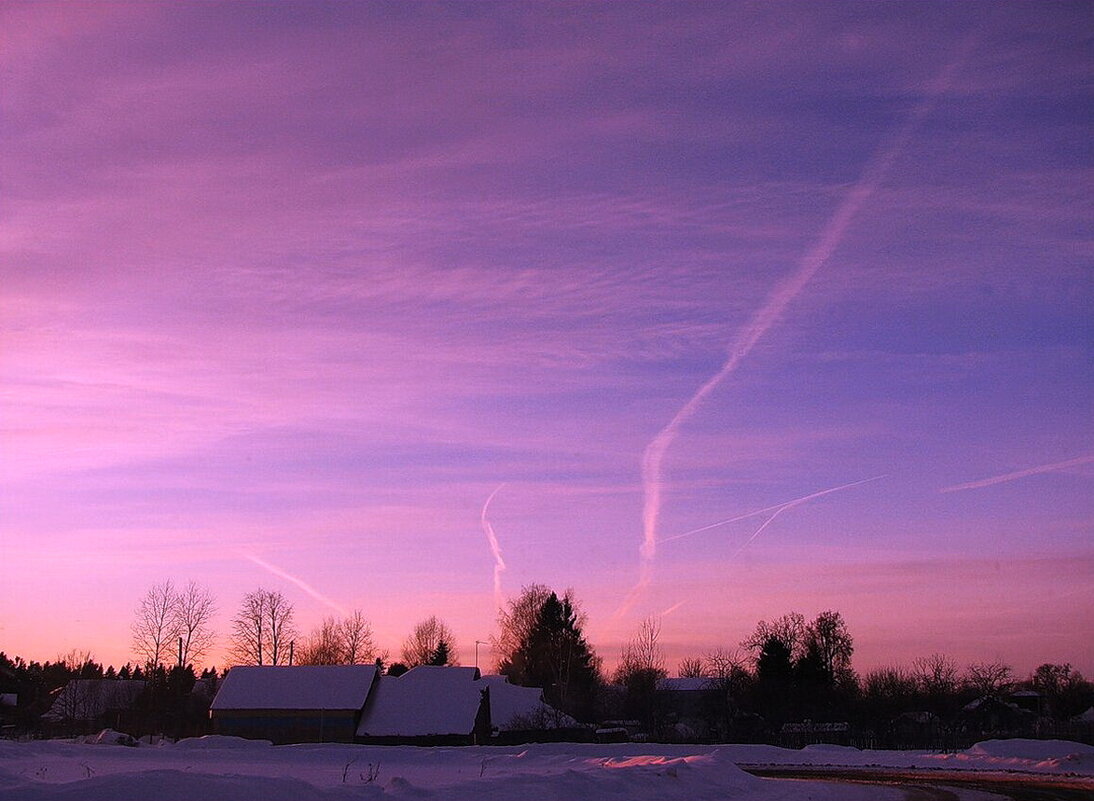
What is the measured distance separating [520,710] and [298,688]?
17261 millimetres

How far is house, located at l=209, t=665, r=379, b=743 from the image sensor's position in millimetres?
75312

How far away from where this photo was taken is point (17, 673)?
12306 centimetres

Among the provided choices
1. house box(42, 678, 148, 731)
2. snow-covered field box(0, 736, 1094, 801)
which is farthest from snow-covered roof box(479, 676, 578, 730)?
house box(42, 678, 148, 731)

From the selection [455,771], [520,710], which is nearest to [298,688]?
[520,710]

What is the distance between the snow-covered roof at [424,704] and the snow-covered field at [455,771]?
1322 centimetres

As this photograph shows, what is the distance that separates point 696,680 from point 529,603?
25946 millimetres

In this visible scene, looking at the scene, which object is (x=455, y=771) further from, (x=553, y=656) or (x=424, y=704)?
(x=553, y=656)

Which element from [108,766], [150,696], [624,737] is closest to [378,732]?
[624,737]

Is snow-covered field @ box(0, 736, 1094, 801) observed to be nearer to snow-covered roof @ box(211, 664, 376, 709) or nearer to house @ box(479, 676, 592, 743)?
house @ box(479, 676, 592, 743)

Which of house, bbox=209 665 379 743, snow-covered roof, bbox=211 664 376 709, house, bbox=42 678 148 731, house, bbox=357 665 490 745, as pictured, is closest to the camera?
house, bbox=357 665 490 745

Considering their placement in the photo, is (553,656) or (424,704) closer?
(424,704)

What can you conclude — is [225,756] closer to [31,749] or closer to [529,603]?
[31,749]

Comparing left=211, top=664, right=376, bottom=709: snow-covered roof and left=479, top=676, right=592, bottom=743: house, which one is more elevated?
left=211, top=664, right=376, bottom=709: snow-covered roof

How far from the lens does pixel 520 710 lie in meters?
81.5
